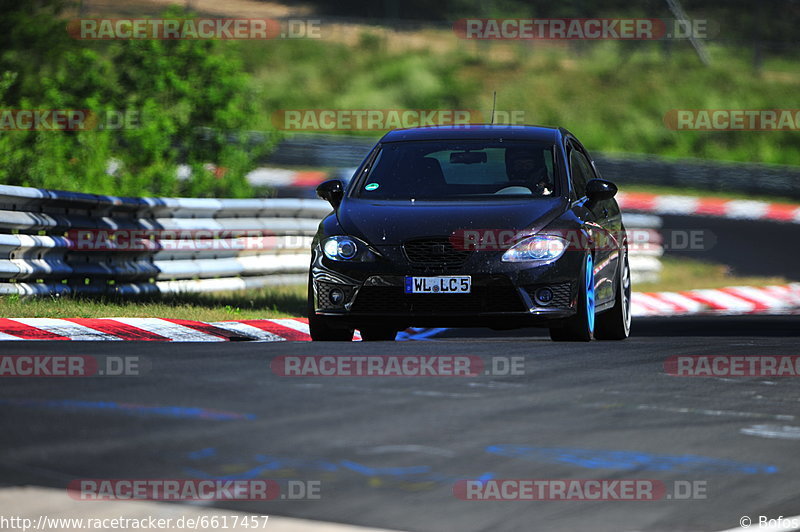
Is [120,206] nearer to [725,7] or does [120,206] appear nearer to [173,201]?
[173,201]

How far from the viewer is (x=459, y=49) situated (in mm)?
56344

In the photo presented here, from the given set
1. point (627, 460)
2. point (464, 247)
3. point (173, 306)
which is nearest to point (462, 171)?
point (464, 247)

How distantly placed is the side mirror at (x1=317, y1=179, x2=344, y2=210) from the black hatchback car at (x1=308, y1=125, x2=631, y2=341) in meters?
0.01

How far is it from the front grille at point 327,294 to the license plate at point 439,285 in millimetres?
455

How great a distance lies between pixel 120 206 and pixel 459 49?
4320 cm

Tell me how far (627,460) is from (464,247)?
4061 mm

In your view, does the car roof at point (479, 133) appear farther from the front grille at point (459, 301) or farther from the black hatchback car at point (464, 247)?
the front grille at point (459, 301)

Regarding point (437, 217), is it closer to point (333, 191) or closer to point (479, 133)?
point (333, 191)

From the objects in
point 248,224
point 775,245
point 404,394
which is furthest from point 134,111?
point 404,394

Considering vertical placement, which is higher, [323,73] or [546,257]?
[323,73]

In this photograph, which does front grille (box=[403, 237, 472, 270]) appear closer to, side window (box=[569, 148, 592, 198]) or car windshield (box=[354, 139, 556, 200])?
car windshield (box=[354, 139, 556, 200])

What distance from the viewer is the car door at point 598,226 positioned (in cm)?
1102

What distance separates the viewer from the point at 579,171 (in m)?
12.0

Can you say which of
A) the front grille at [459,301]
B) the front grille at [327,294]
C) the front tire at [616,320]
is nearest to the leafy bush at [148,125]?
the front tire at [616,320]
